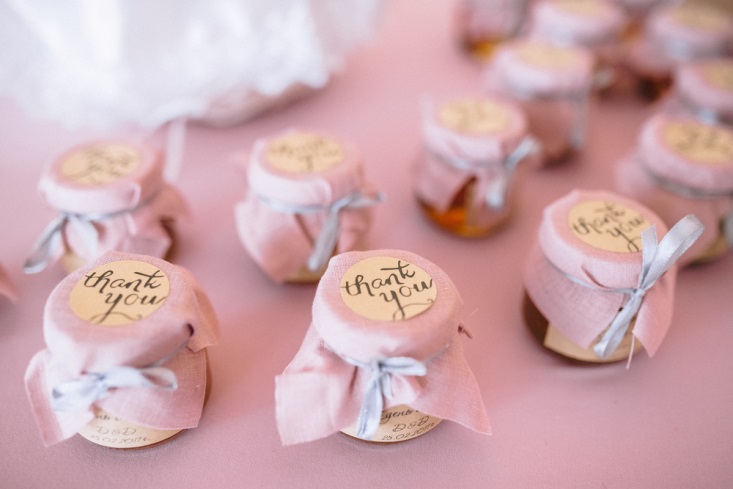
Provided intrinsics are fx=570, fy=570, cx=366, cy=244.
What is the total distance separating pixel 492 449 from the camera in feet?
2.01

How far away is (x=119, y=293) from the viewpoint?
56cm

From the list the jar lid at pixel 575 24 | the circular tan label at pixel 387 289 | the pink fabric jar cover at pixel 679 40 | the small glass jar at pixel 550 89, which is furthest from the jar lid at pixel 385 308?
the pink fabric jar cover at pixel 679 40

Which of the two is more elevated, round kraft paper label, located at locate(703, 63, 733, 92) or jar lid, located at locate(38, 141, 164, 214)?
jar lid, located at locate(38, 141, 164, 214)

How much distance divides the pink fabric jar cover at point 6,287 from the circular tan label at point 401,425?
0.46 m

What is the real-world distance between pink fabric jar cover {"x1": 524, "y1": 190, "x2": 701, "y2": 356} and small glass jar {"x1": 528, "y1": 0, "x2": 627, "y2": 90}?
0.60 metres

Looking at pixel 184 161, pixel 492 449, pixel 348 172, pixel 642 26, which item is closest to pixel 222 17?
pixel 184 161

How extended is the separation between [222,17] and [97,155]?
0.29m

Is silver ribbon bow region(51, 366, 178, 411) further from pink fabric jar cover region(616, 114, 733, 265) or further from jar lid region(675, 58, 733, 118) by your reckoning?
jar lid region(675, 58, 733, 118)

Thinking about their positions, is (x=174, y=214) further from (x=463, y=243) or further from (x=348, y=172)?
(x=463, y=243)

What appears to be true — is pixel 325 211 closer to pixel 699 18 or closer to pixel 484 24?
pixel 484 24

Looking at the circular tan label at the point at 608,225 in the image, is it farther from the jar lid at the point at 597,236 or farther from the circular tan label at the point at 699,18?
the circular tan label at the point at 699,18

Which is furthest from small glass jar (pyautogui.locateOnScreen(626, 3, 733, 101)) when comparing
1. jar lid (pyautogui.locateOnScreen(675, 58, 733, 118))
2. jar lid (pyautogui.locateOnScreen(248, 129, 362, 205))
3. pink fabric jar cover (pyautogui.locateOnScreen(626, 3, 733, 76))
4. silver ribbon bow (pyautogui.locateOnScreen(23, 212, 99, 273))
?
silver ribbon bow (pyautogui.locateOnScreen(23, 212, 99, 273))

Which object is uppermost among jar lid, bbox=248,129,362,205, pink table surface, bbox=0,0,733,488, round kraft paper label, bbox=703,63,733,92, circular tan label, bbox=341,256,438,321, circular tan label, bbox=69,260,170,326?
circular tan label, bbox=69,260,170,326

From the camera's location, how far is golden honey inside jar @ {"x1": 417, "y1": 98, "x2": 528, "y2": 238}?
2.67ft
